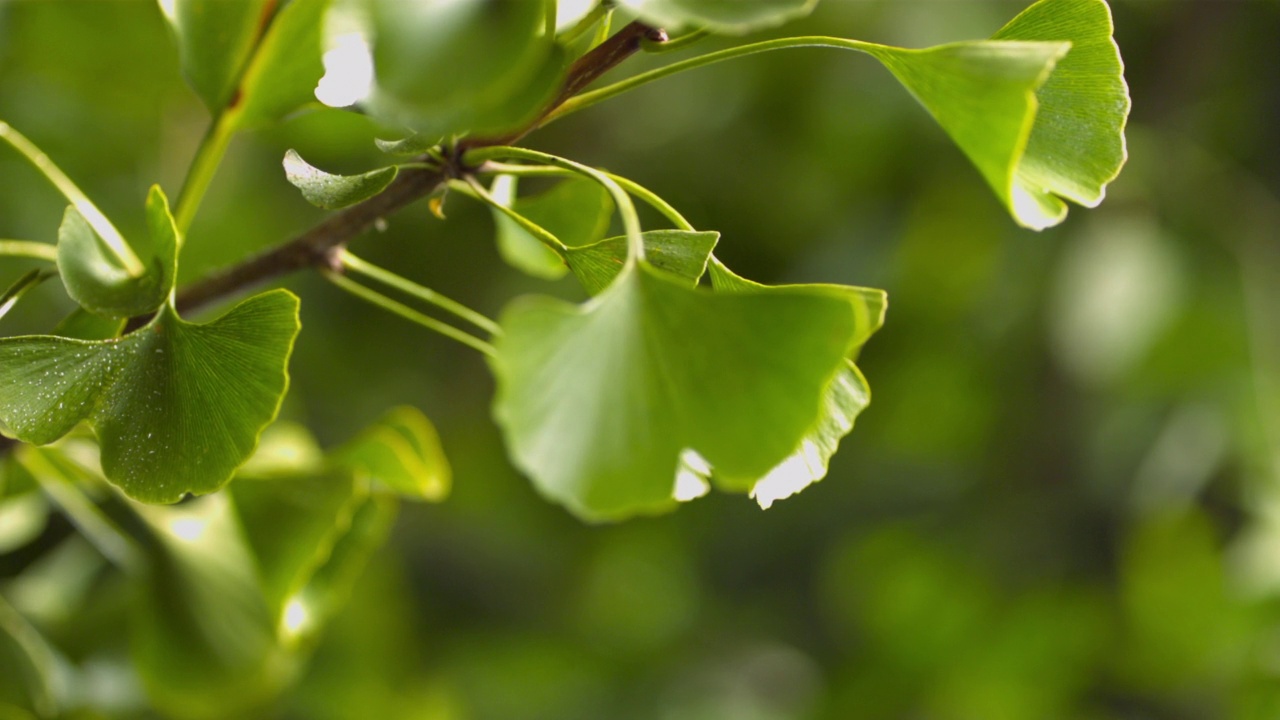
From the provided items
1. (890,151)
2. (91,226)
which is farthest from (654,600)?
(91,226)

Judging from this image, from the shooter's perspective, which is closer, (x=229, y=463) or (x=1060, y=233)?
(x=229, y=463)

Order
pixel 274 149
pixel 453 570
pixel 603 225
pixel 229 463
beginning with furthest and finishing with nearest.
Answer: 1. pixel 453 570
2. pixel 274 149
3. pixel 603 225
4. pixel 229 463

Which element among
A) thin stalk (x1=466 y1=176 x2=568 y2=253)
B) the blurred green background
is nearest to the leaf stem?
thin stalk (x1=466 y1=176 x2=568 y2=253)

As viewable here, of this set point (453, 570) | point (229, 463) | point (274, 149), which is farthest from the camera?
point (453, 570)

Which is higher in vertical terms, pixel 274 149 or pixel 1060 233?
pixel 274 149

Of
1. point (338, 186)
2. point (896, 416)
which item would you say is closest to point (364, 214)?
point (338, 186)

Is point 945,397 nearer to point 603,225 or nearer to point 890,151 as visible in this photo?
point 890,151

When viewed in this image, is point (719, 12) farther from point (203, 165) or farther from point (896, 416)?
point (896, 416)

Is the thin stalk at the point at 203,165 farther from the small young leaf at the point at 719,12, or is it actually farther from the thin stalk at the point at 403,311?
the small young leaf at the point at 719,12

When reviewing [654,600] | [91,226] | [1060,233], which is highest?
[91,226]
